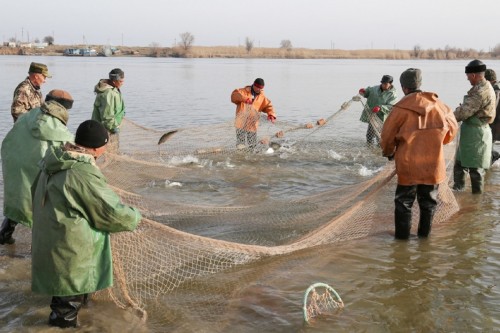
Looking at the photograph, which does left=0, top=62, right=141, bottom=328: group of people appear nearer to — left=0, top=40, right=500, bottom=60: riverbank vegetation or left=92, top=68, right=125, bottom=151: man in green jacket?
left=92, top=68, right=125, bottom=151: man in green jacket

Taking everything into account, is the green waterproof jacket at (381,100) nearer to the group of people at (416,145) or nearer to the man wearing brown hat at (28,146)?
the group of people at (416,145)

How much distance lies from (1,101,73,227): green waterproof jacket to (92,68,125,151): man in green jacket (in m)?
3.14

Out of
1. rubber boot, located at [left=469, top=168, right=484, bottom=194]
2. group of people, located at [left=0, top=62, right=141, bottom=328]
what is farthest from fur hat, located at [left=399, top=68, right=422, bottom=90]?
group of people, located at [left=0, top=62, right=141, bottom=328]

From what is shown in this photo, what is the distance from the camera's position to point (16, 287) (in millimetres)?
4242

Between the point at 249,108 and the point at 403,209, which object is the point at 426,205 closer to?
the point at 403,209

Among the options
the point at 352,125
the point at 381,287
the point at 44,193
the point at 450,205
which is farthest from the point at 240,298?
the point at 352,125

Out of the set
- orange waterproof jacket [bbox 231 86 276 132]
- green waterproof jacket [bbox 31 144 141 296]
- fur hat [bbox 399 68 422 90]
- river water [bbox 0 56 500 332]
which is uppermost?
fur hat [bbox 399 68 422 90]

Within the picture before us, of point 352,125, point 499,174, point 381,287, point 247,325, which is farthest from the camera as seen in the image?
point 352,125

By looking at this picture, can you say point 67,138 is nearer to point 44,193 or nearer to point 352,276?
point 44,193

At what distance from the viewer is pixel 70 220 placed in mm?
3107

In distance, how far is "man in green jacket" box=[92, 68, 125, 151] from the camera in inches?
309

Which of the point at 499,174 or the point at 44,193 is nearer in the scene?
the point at 44,193

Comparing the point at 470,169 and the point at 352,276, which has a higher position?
the point at 470,169

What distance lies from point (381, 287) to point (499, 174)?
540 centimetres
